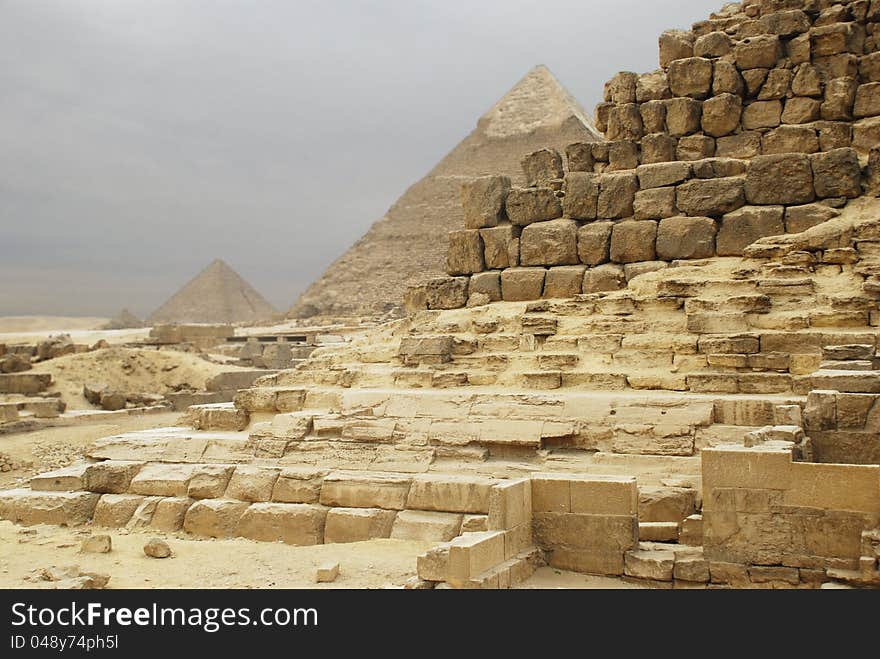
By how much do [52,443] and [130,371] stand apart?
28.2 feet

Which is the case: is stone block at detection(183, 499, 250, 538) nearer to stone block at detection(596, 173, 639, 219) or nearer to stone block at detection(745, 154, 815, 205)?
stone block at detection(596, 173, 639, 219)

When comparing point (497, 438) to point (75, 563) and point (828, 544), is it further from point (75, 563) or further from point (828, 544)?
point (75, 563)

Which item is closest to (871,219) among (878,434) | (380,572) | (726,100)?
(726,100)

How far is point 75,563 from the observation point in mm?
7762

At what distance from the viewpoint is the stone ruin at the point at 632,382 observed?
6.59 meters

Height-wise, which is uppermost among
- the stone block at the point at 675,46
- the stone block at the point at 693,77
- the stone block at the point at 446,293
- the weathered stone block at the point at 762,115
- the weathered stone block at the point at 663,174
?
the stone block at the point at 675,46

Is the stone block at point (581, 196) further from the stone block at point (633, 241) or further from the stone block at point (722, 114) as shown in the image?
the stone block at point (722, 114)

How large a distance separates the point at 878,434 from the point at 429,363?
4.54 m

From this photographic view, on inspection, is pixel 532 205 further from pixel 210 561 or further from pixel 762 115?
pixel 210 561

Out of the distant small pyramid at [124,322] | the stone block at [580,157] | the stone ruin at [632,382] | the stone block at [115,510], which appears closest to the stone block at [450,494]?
the stone ruin at [632,382]

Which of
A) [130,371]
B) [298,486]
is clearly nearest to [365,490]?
[298,486]

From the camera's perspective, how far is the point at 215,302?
77.2m

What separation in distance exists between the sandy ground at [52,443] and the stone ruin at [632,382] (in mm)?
5374

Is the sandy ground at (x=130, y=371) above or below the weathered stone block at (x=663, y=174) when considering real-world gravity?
below
